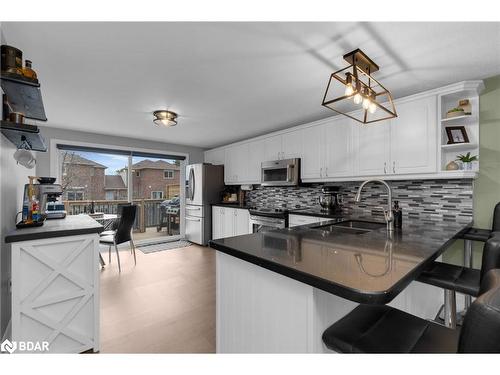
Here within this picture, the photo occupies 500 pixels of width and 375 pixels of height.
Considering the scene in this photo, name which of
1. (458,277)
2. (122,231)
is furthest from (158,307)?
(458,277)

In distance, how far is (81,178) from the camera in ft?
14.6

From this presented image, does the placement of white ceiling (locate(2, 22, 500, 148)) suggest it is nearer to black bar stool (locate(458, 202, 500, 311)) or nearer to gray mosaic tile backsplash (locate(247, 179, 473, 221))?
gray mosaic tile backsplash (locate(247, 179, 473, 221))

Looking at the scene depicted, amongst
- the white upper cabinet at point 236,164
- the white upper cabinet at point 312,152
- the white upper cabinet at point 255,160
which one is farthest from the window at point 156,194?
the white upper cabinet at point 312,152

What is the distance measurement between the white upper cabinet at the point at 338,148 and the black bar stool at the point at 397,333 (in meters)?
2.22

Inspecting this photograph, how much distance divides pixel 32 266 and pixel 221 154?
4.03m

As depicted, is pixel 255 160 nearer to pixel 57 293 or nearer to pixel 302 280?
pixel 57 293

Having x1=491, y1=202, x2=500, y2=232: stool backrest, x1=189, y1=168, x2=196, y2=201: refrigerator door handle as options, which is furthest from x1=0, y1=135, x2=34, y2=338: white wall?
x1=491, y1=202, x2=500, y2=232: stool backrest

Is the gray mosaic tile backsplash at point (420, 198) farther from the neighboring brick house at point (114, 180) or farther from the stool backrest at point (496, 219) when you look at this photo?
the neighboring brick house at point (114, 180)

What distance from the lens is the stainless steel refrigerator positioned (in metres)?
4.95

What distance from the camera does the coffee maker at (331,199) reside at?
3303 mm

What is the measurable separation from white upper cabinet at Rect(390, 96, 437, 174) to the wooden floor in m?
2.51
